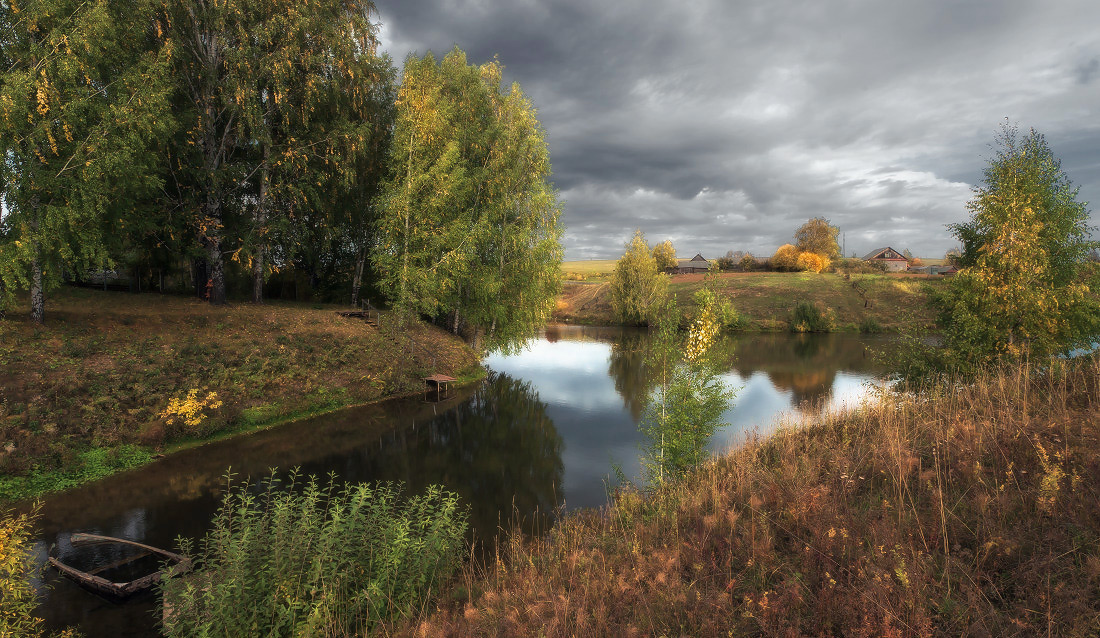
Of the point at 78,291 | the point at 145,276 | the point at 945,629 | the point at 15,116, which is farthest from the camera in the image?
the point at 145,276

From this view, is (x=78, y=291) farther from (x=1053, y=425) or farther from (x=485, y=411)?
(x=1053, y=425)

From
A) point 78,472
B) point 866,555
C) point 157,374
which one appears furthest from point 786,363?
point 78,472

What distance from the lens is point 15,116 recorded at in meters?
14.3

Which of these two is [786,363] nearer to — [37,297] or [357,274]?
[357,274]

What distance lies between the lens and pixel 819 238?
9125 cm

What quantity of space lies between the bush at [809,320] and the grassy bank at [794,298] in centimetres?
151

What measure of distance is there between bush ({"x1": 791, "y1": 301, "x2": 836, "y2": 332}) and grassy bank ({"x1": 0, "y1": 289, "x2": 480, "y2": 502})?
4785 centimetres

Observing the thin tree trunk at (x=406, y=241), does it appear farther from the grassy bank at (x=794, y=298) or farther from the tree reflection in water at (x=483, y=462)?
the grassy bank at (x=794, y=298)

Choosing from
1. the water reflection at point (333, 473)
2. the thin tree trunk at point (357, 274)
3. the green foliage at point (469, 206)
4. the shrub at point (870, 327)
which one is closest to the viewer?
the water reflection at point (333, 473)

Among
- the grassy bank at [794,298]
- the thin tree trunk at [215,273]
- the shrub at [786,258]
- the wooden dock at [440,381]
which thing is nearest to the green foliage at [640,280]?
the grassy bank at [794,298]

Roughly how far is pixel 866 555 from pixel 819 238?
102 m

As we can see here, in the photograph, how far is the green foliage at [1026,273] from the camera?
1429cm

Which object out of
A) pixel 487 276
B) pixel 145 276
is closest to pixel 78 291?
pixel 145 276

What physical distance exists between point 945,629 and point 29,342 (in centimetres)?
2359
